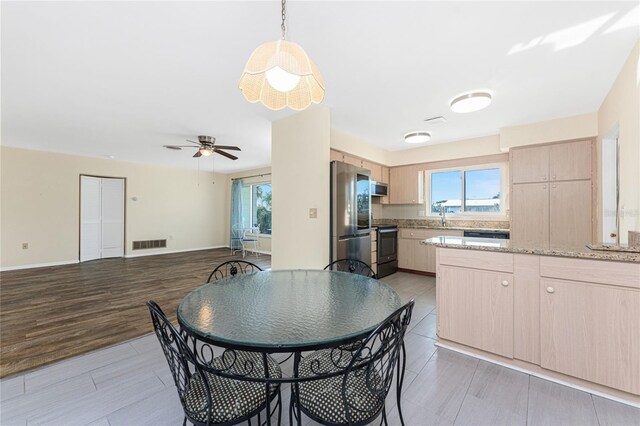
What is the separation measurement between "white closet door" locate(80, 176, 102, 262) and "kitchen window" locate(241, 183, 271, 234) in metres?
3.51

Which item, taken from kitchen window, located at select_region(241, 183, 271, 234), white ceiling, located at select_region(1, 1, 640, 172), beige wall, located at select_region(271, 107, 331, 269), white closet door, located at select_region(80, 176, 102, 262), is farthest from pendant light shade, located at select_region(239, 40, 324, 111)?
white closet door, located at select_region(80, 176, 102, 262)

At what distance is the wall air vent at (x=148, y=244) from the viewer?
693cm

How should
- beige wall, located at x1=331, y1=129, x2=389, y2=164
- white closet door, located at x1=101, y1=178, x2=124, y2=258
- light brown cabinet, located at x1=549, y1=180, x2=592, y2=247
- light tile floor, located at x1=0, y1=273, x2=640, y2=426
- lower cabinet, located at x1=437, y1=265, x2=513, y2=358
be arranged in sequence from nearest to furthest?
light tile floor, located at x1=0, y1=273, x2=640, y2=426
lower cabinet, located at x1=437, y1=265, x2=513, y2=358
light brown cabinet, located at x1=549, y1=180, x2=592, y2=247
beige wall, located at x1=331, y1=129, x2=389, y2=164
white closet door, located at x1=101, y1=178, x2=124, y2=258

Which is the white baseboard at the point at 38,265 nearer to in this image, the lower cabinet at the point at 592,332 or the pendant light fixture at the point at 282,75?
the pendant light fixture at the point at 282,75

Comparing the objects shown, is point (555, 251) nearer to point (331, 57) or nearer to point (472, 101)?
point (472, 101)

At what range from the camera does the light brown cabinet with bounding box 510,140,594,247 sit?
3469 millimetres

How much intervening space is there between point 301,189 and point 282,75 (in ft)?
7.08

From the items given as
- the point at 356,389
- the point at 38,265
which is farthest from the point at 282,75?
the point at 38,265

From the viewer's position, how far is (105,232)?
6543 mm

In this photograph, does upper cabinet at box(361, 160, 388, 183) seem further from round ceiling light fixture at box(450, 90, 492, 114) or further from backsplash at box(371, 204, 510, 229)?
round ceiling light fixture at box(450, 90, 492, 114)

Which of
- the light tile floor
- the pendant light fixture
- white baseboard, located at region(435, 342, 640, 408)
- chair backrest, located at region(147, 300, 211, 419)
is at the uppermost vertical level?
the pendant light fixture

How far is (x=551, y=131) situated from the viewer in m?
3.64

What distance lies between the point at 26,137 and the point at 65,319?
3804 millimetres

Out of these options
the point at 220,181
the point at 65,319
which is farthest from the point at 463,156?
the point at 220,181
